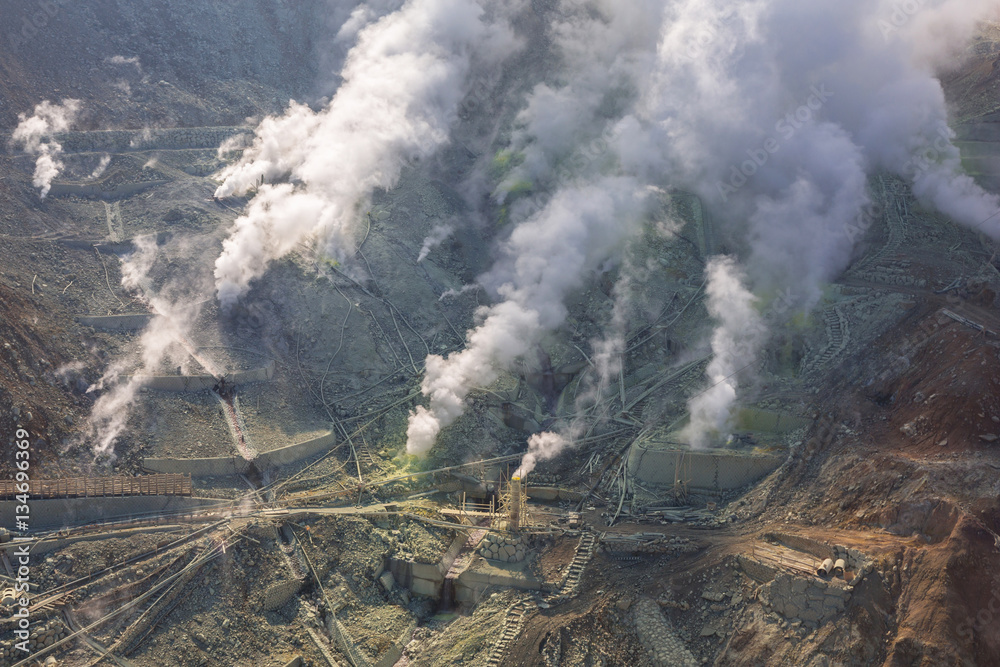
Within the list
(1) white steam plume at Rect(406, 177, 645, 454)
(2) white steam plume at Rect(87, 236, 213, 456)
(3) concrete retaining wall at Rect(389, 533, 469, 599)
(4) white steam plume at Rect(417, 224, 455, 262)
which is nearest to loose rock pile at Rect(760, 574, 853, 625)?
(3) concrete retaining wall at Rect(389, 533, 469, 599)

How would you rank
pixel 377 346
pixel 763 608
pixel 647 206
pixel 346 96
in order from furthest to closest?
pixel 346 96 < pixel 647 206 < pixel 377 346 < pixel 763 608

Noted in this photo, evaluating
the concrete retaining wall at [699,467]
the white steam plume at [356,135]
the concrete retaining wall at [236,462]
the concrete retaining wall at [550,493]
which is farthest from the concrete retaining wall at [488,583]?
the white steam plume at [356,135]

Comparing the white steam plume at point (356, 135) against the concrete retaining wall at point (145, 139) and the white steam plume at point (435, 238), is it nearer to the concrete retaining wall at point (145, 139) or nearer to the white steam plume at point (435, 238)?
the concrete retaining wall at point (145, 139)

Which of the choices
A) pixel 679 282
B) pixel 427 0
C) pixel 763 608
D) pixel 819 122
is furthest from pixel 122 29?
pixel 763 608

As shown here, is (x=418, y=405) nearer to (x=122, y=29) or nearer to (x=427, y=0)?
(x=427, y=0)

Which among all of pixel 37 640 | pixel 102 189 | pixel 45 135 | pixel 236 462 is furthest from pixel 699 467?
pixel 45 135
